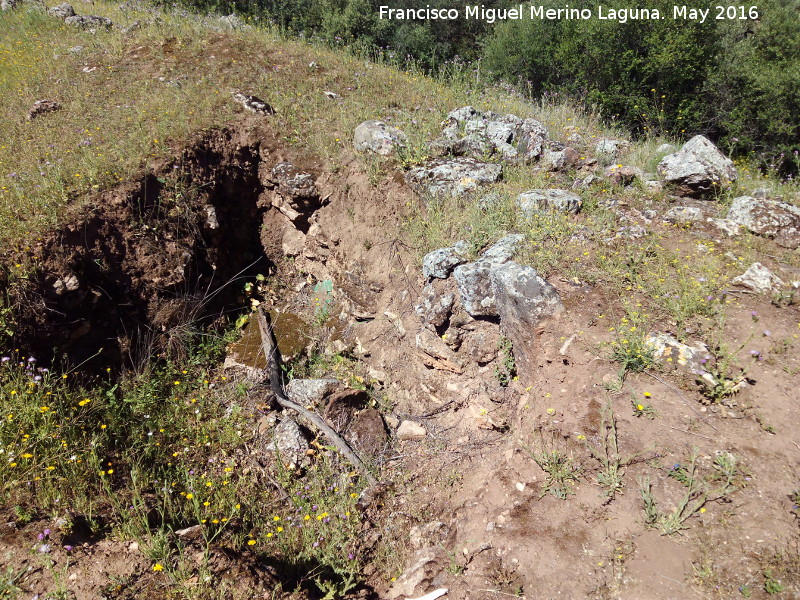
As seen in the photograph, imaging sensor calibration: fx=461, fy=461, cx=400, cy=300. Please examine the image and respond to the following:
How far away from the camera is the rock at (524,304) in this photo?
435 centimetres

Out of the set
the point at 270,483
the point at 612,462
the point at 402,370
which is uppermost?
the point at 612,462

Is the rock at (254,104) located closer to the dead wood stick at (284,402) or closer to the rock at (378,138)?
the rock at (378,138)

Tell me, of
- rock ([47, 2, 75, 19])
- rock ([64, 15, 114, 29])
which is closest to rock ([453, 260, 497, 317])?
rock ([64, 15, 114, 29])

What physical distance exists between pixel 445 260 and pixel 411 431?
1.94 meters

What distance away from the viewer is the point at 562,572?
2980mm

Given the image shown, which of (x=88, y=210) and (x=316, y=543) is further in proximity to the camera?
(x=88, y=210)

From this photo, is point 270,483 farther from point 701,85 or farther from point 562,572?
point 701,85

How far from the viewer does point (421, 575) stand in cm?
344

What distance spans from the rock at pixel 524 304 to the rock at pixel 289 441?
2.40 metres

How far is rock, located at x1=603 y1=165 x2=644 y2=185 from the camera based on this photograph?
6.06 m

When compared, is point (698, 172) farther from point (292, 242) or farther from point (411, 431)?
point (292, 242)

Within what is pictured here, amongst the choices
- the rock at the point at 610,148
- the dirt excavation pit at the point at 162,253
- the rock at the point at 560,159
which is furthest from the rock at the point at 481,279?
the dirt excavation pit at the point at 162,253

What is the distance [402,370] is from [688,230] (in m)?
3.67

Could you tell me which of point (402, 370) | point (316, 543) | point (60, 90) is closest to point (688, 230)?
point (402, 370)
